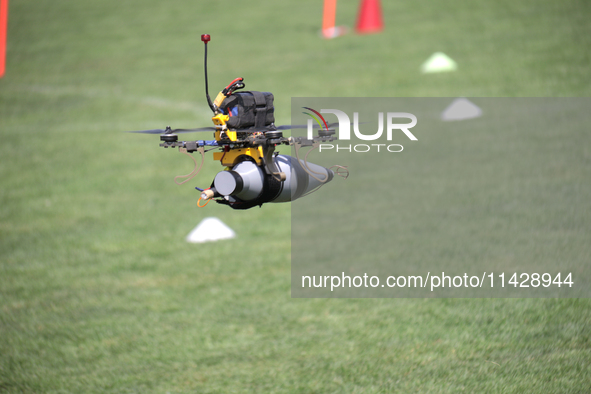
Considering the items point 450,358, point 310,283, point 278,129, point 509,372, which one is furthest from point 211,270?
point 278,129

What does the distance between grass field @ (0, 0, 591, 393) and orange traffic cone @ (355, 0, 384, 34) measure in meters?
0.83

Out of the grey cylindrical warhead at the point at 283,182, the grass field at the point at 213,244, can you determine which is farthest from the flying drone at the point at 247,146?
the grass field at the point at 213,244

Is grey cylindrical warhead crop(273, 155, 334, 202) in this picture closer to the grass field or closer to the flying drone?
the flying drone

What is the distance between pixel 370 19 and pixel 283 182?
77.8 ft

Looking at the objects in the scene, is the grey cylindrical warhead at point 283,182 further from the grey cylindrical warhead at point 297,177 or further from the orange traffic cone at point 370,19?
the orange traffic cone at point 370,19

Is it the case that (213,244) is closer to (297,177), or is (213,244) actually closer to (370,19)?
(297,177)

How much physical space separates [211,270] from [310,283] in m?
2.17

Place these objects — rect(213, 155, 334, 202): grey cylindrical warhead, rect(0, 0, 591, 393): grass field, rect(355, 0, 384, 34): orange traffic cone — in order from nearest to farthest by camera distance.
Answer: rect(213, 155, 334, 202): grey cylindrical warhead, rect(0, 0, 591, 393): grass field, rect(355, 0, 384, 34): orange traffic cone

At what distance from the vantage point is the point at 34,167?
16.2 meters

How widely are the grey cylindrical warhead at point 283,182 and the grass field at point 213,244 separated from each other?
553 cm

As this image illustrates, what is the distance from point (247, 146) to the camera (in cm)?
162

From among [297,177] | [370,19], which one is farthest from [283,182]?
[370,19]

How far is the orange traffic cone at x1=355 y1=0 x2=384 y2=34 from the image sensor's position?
78.5ft

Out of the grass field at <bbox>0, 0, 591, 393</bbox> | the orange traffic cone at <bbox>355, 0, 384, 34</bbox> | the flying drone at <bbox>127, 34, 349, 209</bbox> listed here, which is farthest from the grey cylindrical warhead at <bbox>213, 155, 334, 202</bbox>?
the orange traffic cone at <bbox>355, 0, 384, 34</bbox>
